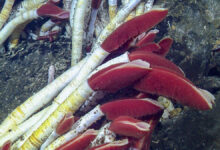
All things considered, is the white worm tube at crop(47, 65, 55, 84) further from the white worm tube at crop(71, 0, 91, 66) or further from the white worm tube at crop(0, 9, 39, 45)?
the white worm tube at crop(0, 9, 39, 45)

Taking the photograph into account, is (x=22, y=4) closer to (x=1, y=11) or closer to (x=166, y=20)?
(x=1, y=11)

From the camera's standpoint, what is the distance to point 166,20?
2.04 m

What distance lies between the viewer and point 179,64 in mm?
1969

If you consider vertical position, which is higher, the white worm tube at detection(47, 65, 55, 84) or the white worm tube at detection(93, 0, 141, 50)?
the white worm tube at detection(93, 0, 141, 50)

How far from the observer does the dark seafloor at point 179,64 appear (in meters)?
1.55

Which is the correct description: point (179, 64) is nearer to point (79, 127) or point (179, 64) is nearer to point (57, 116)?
point (79, 127)

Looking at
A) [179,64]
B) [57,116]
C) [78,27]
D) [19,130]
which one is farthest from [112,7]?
[19,130]

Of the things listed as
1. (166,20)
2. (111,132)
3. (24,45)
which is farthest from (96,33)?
(111,132)

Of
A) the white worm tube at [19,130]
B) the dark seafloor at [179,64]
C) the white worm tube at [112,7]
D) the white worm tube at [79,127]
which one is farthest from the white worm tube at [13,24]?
the white worm tube at [79,127]

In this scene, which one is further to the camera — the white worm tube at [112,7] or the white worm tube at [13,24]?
the white worm tube at [13,24]

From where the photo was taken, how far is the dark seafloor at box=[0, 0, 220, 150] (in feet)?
5.09

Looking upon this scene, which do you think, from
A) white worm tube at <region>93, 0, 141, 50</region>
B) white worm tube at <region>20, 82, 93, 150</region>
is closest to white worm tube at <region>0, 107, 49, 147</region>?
white worm tube at <region>20, 82, 93, 150</region>

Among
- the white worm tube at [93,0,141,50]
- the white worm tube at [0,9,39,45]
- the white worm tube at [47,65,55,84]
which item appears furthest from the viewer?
the white worm tube at [0,9,39,45]

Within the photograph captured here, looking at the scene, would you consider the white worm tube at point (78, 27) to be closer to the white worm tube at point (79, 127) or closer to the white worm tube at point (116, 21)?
the white worm tube at point (116, 21)
